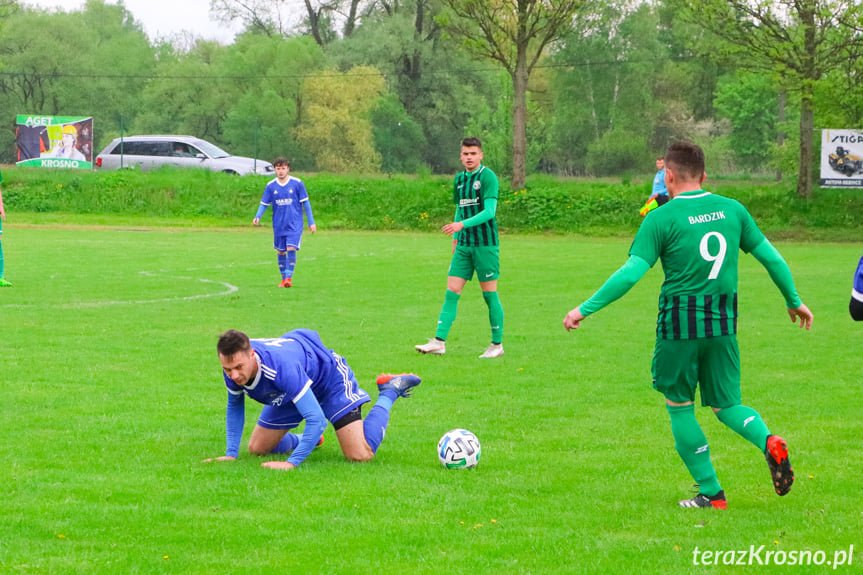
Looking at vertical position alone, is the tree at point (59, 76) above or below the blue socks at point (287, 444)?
above

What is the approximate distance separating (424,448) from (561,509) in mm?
1676

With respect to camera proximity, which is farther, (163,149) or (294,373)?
(163,149)

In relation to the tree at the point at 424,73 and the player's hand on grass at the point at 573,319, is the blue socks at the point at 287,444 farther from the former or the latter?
the tree at the point at 424,73

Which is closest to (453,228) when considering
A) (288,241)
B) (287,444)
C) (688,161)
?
(287,444)

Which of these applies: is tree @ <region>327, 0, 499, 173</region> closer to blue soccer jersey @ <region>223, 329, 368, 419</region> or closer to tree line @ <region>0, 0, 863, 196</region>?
tree line @ <region>0, 0, 863, 196</region>

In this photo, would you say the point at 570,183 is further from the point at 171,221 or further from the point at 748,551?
the point at 748,551

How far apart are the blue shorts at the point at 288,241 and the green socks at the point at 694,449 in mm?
13096

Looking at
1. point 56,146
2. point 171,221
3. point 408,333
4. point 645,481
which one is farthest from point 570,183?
point 645,481

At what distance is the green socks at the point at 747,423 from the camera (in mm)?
5645

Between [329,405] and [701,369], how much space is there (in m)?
2.50

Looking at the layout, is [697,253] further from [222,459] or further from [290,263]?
[290,263]

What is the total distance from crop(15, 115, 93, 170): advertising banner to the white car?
1.35 m

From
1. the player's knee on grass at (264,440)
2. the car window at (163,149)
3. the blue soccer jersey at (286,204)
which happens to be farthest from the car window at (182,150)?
the player's knee on grass at (264,440)

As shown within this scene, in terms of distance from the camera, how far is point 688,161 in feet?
18.7
